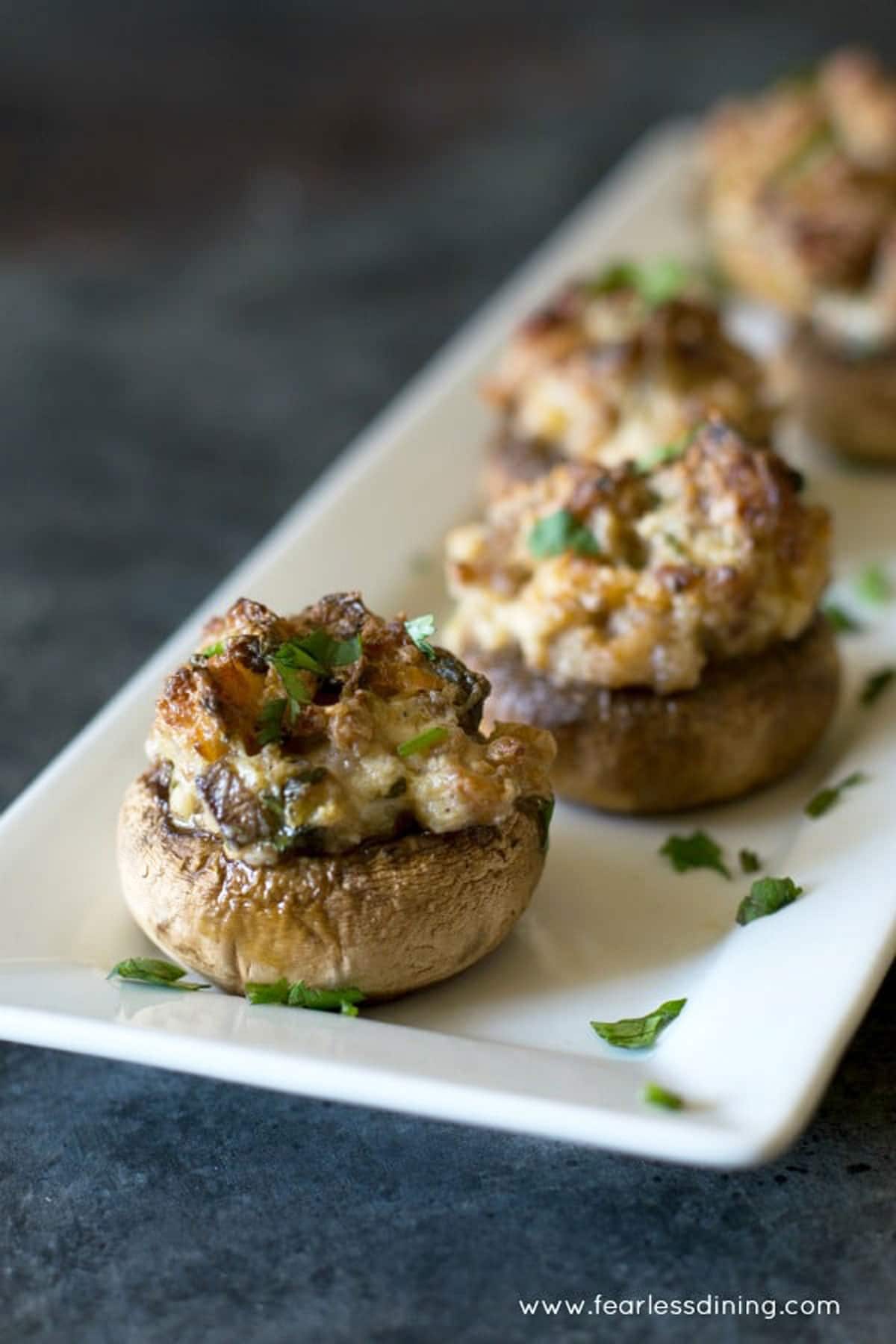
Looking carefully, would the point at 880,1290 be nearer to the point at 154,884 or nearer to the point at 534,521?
the point at 154,884

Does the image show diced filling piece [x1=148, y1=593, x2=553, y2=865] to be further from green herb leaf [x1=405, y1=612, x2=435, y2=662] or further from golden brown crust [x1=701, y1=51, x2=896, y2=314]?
golden brown crust [x1=701, y1=51, x2=896, y2=314]

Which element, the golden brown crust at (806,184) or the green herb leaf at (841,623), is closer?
the green herb leaf at (841,623)

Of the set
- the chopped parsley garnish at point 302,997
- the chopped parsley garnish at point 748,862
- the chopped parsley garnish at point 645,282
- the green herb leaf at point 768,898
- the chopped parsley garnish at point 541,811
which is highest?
the chopped parsley garnish at point 302,997

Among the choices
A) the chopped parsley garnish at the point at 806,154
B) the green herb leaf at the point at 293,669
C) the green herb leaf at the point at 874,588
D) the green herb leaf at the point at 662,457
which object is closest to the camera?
the green herb leaf at the point at 293,669

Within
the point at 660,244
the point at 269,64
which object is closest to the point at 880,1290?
the point at 660,244

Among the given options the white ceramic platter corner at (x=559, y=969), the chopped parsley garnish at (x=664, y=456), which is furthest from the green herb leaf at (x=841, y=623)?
the chopped parsley garnish at (x=664, y=456)

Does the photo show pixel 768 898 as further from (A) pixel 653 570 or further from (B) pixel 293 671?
(B) pixel 293 671

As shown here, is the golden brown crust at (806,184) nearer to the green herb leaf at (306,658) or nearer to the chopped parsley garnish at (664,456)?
the chopped parsley garnish at (664,456)

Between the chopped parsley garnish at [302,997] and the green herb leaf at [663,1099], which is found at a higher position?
the chopped parsley garnish at [302,997]

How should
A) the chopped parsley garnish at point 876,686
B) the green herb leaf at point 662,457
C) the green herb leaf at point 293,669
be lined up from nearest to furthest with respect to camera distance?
the green herb leaf at point 293,669 < the green herb leaf at point 662,457 < the chopped parsley garnish at point 876,686

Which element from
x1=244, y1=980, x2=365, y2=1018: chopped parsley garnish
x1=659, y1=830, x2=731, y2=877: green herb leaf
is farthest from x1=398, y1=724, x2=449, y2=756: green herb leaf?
x1=659, y1=830, x2=731, y2=877: green herb leaf
